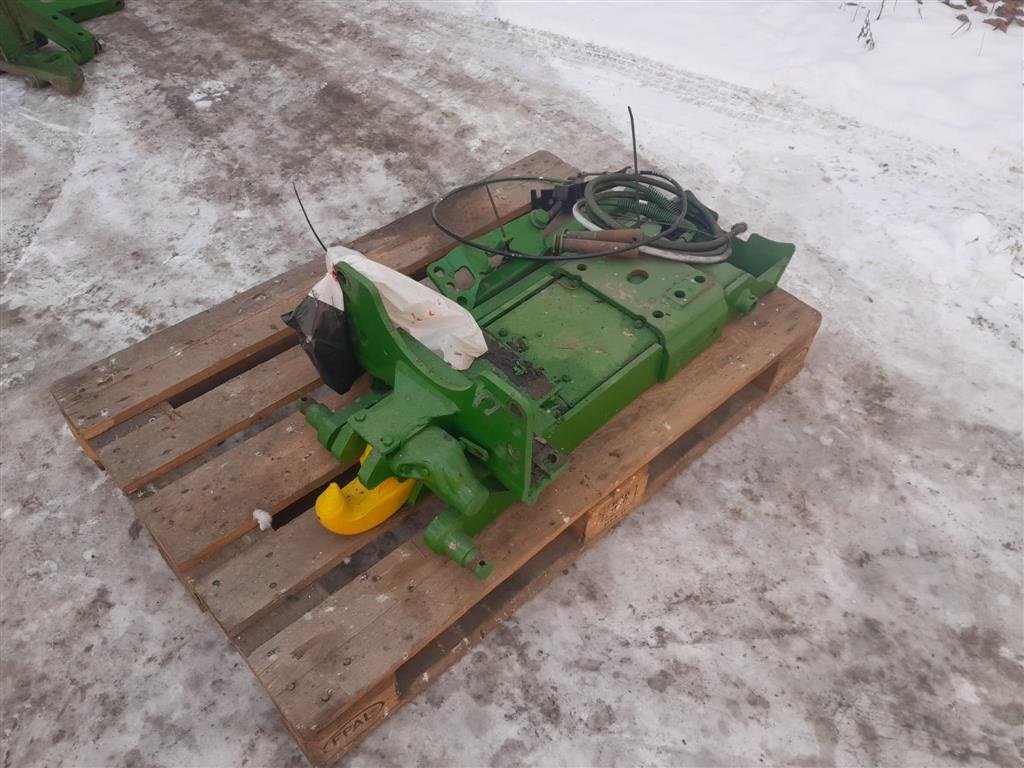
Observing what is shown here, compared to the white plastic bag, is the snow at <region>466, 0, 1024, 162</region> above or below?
below

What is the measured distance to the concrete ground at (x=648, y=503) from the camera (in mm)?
2199

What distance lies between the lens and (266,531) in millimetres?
2244

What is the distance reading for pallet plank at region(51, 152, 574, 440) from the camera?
2.47 metres

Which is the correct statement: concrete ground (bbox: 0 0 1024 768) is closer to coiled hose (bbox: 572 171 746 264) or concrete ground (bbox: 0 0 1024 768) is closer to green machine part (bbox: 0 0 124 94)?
green machine part (bbox: 0 0 124 94)

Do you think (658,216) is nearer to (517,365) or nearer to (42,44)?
(517,365)

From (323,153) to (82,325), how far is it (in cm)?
157

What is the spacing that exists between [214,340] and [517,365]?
1185mm

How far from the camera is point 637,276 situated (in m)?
2.56

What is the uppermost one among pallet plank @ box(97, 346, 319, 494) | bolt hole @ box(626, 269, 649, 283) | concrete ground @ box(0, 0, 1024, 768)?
bolt hole @ box(626, 269, 649, 283)

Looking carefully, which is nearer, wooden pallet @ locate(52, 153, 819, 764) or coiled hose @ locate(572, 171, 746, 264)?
wooden pallet @ locate(52, 153, 819, 764)

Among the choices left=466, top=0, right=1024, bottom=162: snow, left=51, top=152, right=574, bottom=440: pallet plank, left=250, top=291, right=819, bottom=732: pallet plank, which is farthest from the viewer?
left=466, top=0, right=1024, bottom=162: snow

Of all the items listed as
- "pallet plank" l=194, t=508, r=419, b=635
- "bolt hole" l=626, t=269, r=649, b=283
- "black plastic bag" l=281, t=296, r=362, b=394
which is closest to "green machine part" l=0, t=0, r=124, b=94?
"black plastic bag" l=281, t=296, r=362, b=394

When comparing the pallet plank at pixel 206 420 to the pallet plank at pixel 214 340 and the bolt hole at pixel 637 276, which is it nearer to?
the pallet plank at pixel 214 340

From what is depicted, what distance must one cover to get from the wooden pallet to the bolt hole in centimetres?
36
